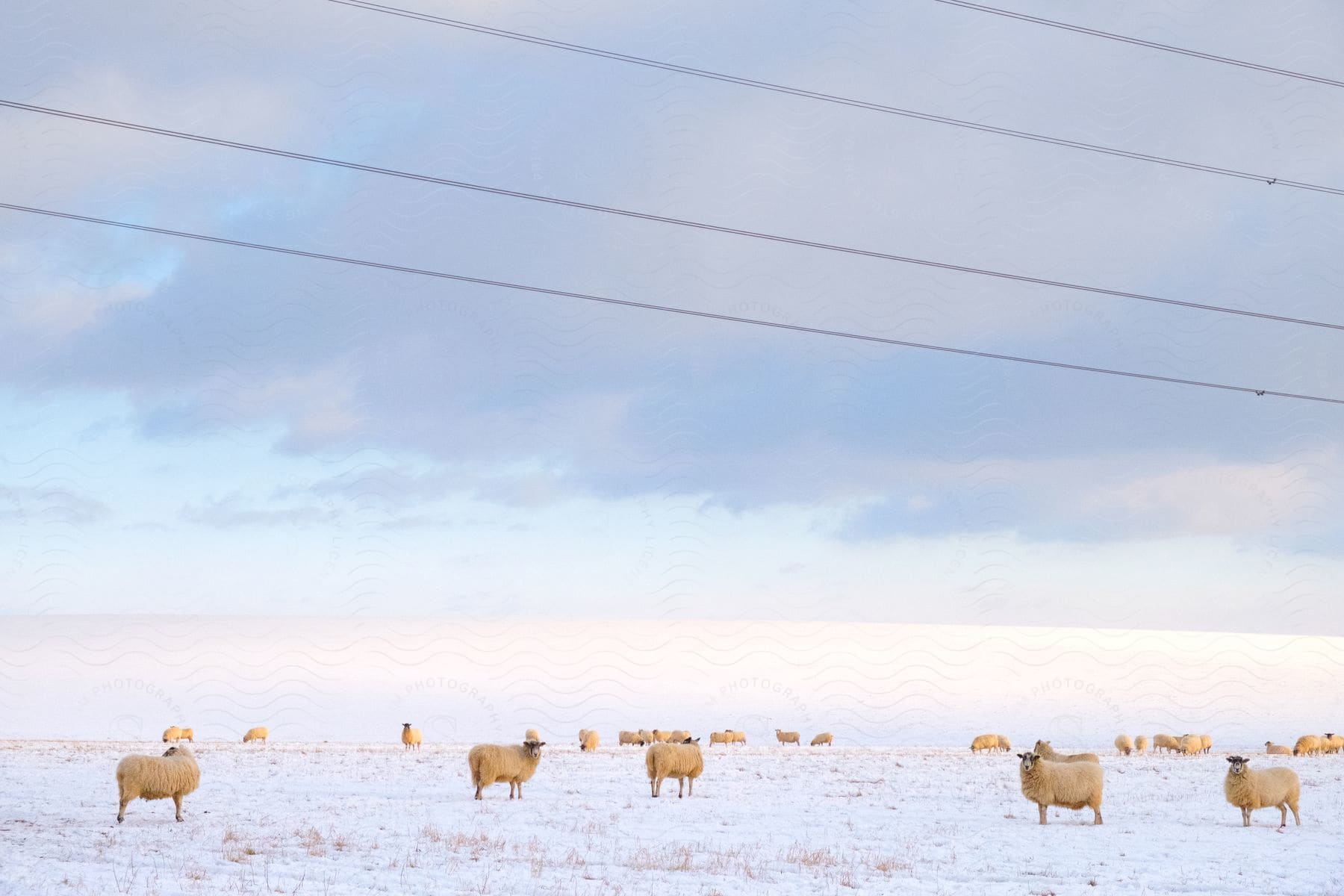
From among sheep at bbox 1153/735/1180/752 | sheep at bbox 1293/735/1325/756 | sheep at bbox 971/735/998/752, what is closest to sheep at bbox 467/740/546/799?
sheep at bbox 971/735/998/752

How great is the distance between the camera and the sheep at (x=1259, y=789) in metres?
22.9

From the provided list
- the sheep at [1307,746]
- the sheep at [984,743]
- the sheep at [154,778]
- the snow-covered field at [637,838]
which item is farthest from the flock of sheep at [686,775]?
the sheep at [1307,746]

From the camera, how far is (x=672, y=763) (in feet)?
87.8

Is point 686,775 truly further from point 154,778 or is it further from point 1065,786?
point 154,778

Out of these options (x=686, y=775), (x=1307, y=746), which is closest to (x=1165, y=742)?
(x=1307, y=746)

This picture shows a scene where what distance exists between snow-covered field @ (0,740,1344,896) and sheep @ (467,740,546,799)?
1.57ft

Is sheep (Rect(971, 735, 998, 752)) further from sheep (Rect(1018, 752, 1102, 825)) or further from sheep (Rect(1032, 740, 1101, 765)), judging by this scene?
sheep (Rect(1018, 752, 1102, 825))

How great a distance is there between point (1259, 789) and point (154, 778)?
2127 centimetres

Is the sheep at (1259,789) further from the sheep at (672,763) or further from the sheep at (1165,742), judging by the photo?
the sheep at (1165,742)

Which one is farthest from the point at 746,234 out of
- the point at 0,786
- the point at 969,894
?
the point at 0,786

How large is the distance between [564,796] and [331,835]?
845 cm

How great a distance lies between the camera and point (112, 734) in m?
80.1

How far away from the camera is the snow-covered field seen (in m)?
15.0

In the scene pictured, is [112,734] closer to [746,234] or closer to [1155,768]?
[1155,768]
